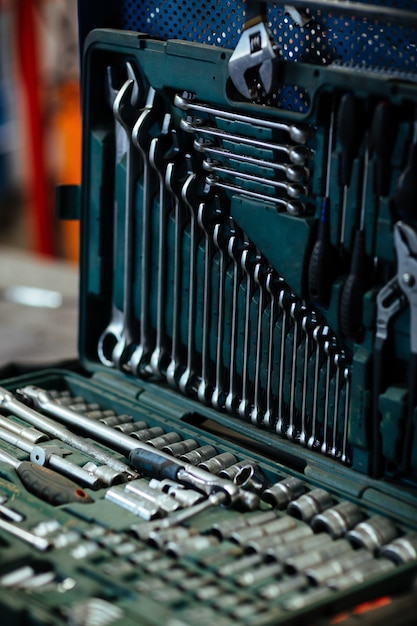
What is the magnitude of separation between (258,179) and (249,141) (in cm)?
5

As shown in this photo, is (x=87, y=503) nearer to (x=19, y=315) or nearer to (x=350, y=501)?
(x=350, y=501)

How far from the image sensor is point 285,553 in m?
1.17

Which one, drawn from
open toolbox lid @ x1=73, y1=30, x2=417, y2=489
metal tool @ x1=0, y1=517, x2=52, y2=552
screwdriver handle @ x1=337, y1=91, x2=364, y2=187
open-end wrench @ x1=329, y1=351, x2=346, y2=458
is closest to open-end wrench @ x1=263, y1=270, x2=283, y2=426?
open toolbox lid @ x1=73, y1=30, x2=417, y2=489

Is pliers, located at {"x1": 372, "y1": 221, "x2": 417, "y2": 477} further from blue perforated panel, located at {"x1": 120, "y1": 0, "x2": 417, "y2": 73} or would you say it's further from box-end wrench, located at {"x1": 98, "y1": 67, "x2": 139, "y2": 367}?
box-end wrench, located at {"x1": 98, "y1": 67, "x2": 139, "y2": 367}

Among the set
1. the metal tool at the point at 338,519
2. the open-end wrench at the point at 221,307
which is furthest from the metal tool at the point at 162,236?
the metal tool at the point at 338,519

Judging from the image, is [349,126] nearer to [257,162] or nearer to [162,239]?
[257,162]

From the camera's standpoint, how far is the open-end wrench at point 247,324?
145cm

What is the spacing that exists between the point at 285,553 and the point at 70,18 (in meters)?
3.56

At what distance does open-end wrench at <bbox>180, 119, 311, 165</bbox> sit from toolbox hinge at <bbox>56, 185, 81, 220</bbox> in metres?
0.30


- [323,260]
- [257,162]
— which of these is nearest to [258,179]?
[257,162]

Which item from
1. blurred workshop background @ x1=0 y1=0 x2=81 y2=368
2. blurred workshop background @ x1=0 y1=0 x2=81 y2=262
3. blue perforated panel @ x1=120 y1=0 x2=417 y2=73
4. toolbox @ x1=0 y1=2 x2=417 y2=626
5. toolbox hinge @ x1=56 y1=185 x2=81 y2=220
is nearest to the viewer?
toolbox @ x1=0 y1=2 x2=417 y2=626

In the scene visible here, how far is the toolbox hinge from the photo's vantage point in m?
1.70

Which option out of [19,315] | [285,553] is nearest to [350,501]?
[285,553]

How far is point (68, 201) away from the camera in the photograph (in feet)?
5.63
